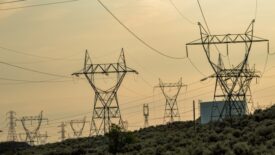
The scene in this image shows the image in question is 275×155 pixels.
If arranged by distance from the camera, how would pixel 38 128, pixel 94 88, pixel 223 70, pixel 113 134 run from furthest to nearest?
pixel 38 128
pixel 223 70
pixel 94 88
pixel 113 134

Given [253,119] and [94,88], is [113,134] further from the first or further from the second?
[253,119]

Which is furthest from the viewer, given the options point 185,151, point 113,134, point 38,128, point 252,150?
point 38,128

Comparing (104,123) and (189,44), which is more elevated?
(189,44)

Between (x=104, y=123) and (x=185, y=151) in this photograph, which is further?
(x=104, y=123)

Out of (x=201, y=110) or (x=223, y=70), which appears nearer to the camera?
(x=223, y=70)

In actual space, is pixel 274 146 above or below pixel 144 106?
below

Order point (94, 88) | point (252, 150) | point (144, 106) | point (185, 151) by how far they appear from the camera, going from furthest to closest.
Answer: point (144, 106) → point (94, 88) → point (185, 151) → point (252, 150)

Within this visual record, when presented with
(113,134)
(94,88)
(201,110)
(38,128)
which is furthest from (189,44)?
(38,128)

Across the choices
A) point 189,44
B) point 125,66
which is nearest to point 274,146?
point 189,44

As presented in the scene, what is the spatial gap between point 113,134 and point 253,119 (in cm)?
1615

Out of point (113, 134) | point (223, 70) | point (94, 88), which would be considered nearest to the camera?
point (113, 134)

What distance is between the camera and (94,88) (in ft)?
228

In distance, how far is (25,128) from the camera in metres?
149

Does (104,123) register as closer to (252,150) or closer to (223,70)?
(223,70)
